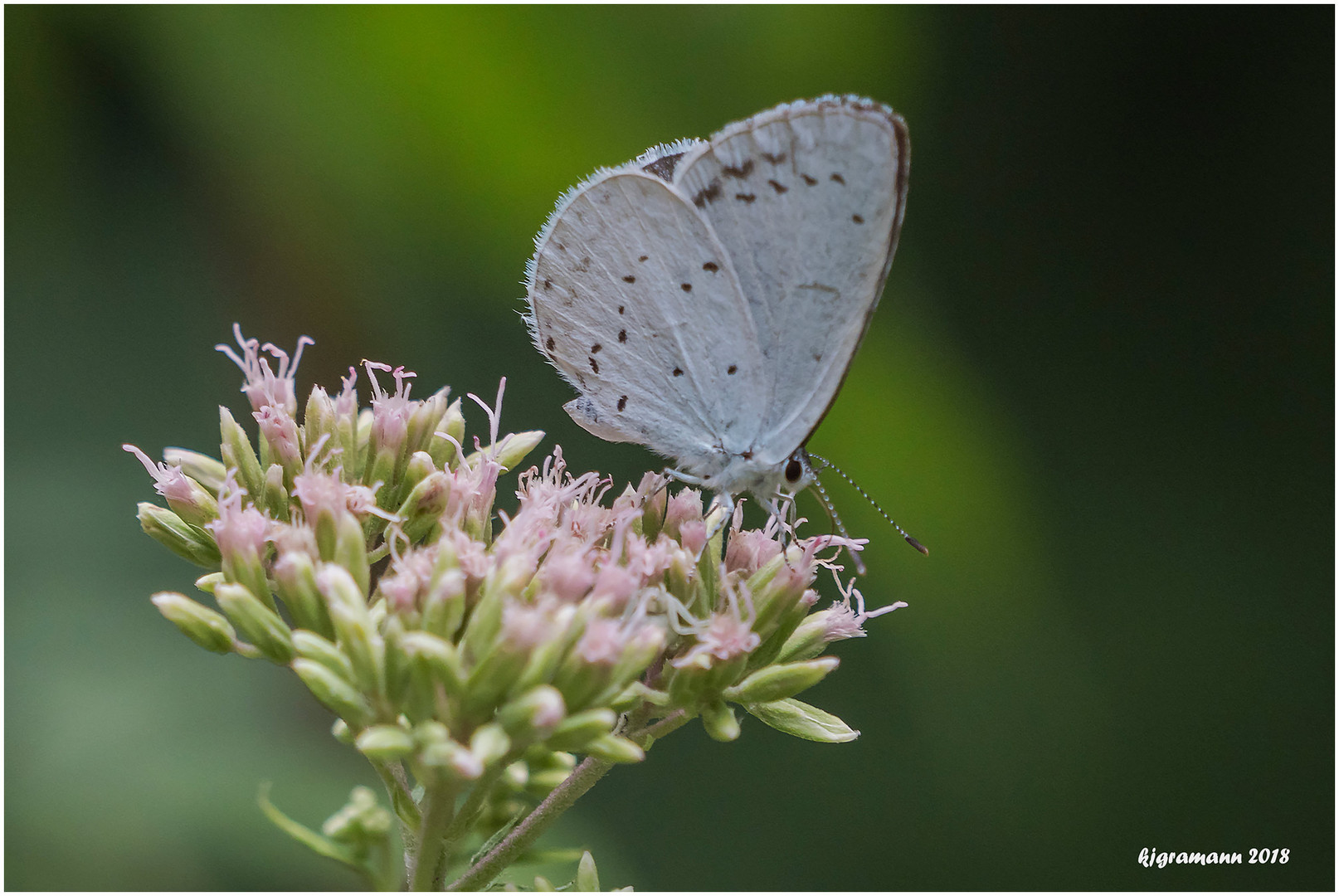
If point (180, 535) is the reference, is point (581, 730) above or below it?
below

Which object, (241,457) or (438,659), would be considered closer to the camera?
(438,659)

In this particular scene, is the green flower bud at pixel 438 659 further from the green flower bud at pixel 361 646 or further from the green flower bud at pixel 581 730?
the green flower bud at pixel 581 730

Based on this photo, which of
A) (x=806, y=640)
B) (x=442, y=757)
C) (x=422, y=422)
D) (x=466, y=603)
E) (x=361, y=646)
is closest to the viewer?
(x=442, y=757)

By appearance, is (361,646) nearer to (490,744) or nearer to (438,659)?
(438,659)

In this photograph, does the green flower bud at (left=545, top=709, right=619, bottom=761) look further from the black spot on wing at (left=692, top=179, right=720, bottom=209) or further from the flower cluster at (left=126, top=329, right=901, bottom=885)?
the black spot on wing at (left=692, top=179, right=720, bottom=209)

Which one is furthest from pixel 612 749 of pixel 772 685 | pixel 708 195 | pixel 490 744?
pixel 708 195

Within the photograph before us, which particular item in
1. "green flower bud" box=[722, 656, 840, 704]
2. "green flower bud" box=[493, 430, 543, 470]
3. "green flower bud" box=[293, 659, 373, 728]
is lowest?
"green flower bud" box=[722, 656, 840, 704]

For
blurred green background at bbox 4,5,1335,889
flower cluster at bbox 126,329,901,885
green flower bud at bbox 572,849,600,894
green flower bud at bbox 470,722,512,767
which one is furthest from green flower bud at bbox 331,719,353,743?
blurred green background at bbox 4,5,1335,889

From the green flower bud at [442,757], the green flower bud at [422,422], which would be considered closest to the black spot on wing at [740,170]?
Result: the green flower bud at [422,422]
